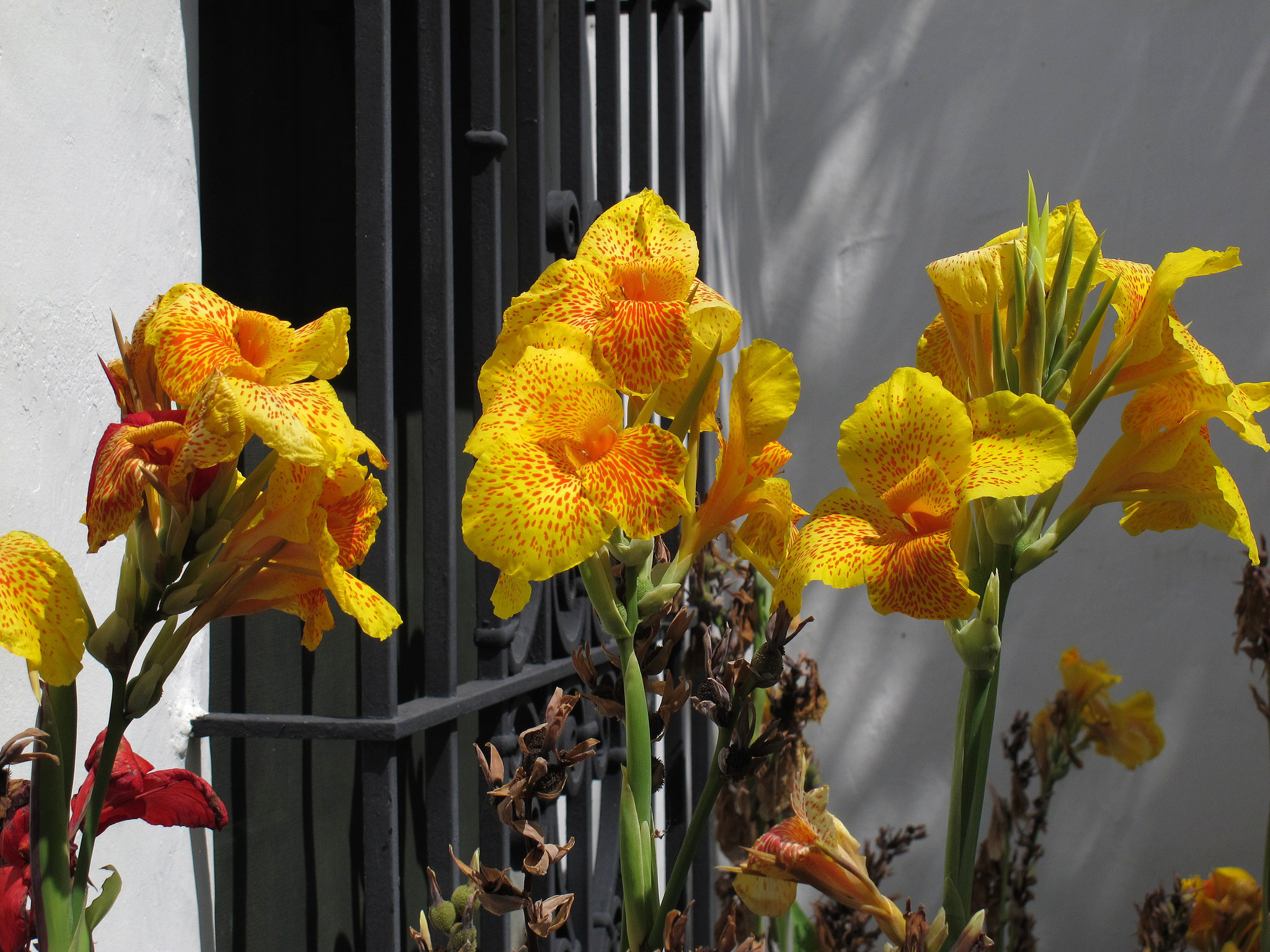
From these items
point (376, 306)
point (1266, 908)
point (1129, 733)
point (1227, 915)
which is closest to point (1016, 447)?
point (376, 306)

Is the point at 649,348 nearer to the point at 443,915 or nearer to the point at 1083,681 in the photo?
the point at 443,915

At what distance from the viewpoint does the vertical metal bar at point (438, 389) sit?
3.10 ft

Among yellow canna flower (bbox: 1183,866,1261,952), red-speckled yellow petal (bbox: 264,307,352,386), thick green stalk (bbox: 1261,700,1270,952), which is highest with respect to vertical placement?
red-speckled yellow petal (bbox: 264,307,352,386)

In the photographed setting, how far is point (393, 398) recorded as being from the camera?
3.01 feet

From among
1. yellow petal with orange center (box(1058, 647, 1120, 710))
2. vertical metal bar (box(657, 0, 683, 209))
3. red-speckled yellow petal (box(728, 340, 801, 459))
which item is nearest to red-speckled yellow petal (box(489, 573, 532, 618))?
red-speckled yellow petal (box(728, 340, 801, 459))

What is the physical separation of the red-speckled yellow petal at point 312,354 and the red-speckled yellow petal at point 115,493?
72 millimetres

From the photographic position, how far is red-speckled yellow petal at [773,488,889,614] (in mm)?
396

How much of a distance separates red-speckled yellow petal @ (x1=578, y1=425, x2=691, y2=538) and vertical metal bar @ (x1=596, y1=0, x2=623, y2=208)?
38.7 inches

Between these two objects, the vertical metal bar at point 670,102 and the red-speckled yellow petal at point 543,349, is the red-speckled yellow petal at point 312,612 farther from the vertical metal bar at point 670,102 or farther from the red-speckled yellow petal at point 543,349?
the vertical metal bar at point 670,102

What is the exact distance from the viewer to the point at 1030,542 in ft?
1.51

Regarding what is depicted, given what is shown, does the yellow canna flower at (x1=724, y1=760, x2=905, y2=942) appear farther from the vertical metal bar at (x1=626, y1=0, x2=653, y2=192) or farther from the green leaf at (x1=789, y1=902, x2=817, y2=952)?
the vertical metal bar at (x1=626, y1=0, x2=653, y2=192)

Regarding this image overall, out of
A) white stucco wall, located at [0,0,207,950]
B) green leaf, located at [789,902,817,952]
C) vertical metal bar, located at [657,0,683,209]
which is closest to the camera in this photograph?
white stucco wall, located at [0,0,207,950]

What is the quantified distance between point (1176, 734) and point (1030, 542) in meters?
1.84

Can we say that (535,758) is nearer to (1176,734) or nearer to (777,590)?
(777,590)
